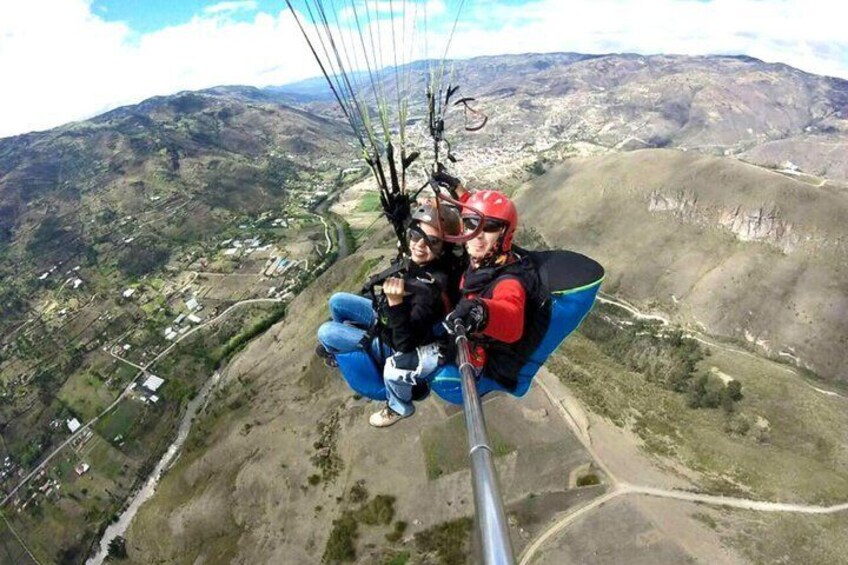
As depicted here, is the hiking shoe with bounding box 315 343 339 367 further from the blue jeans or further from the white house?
the white house

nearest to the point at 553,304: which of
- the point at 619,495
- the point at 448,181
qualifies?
the point at 448,181

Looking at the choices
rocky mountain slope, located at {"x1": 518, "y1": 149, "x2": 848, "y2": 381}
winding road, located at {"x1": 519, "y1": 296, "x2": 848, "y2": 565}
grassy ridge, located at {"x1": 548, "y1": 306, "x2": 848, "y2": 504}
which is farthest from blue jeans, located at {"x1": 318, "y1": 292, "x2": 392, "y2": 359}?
rocky mountain slope, located at {"x1": 518, "y1": 149, "x2": 848, "y2": 381}

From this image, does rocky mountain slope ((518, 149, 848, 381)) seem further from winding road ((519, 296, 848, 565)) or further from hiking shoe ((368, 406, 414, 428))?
hiking shoe ((368, 406, 414, 428))

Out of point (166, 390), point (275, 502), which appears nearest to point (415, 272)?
point (275, 502)

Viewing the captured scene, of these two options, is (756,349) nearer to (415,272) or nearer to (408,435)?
(408,435)

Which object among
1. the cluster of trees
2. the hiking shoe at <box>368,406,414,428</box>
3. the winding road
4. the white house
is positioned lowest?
the white house

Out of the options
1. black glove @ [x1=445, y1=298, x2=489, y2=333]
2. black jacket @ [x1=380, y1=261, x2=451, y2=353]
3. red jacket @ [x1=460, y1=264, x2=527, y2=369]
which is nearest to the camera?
black glove @ [x1=445, y1=298, x2=489, y2=333]

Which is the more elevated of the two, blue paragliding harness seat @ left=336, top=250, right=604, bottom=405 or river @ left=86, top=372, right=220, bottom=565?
blue paragliding harness seat @ left=336, top=250, right=604, bottom=405

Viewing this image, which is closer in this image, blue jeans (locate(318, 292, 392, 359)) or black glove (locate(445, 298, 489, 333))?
black glove (locate(445, 298, 489, 333))

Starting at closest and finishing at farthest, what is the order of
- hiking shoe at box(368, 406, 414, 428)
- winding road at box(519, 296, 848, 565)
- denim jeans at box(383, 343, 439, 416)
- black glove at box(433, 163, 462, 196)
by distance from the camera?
denim jeans at box(383, 343, 439, 416), black glove at box(433, 163, 462, 196), hiking shoe at box(368, 406, 414, 428), winding road at box(519, 296, 848, 565)
